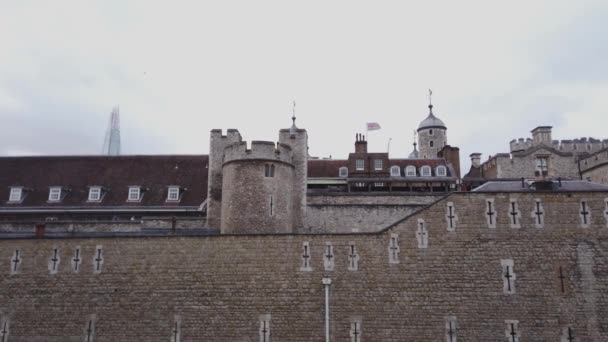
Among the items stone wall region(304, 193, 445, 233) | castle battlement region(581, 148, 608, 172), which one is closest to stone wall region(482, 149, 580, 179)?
castle battlement region(581, 148, 608, 172)

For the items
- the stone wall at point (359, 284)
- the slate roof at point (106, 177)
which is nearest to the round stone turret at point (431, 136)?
the slate roof at point (106, 177)

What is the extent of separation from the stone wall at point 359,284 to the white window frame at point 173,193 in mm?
12174

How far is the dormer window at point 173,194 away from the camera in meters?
35.7

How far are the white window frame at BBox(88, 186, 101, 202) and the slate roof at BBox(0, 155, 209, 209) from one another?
1.09 ft

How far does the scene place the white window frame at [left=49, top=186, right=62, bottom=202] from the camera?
35844 mm

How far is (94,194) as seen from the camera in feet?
118

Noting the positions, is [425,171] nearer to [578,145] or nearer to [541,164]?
[541,164]

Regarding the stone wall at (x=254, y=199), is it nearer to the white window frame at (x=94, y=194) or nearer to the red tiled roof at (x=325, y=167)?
the white window frame at (x=94, y=194)

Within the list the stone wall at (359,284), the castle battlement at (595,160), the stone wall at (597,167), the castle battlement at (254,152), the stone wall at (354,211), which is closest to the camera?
the stone wall at (359,284)

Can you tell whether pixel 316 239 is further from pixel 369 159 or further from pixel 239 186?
pixel 369 159

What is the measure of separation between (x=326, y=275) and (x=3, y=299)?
45.0 ft

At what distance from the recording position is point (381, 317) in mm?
21844

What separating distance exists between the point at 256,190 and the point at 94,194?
496 inches

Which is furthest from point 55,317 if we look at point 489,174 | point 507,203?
point 489,174
